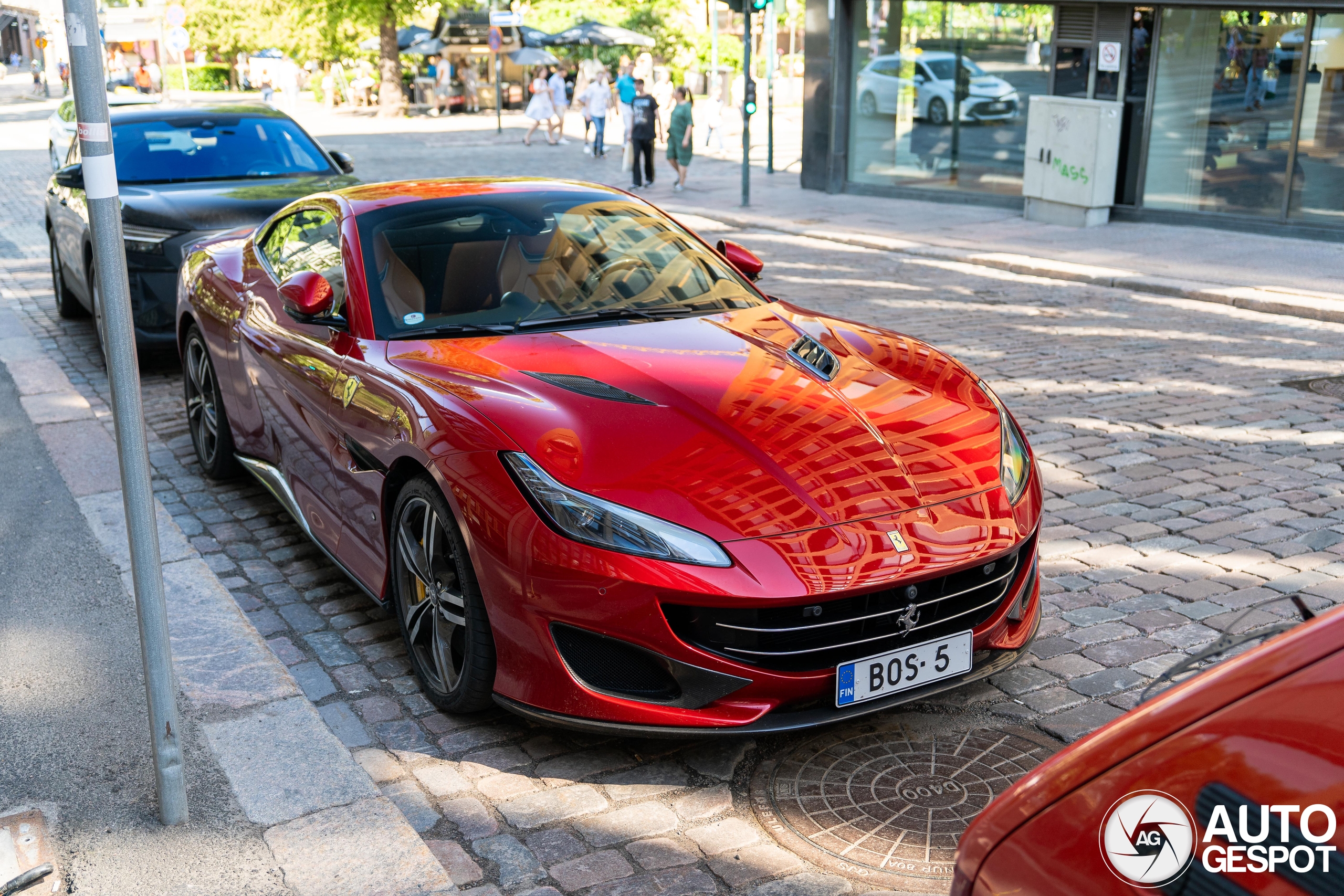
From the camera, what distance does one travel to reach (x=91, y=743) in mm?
3877

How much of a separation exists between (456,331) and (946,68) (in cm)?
1550

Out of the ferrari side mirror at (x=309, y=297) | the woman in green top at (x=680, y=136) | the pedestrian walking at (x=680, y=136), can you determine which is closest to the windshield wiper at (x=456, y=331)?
the ferrari side mirror at (x=309, y=297)

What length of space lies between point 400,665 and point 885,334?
85.0 inches

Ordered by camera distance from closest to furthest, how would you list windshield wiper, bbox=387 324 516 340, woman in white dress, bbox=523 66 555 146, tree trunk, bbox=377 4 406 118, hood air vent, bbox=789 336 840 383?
hood air vent, bbox=789 336 840 383 → windshield wiper, bbox=387 324 516 340 → woman in white dress, bbox=523 66 555 146 → tree trunk, bbox=377 4 406 118

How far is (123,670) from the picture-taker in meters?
4.40

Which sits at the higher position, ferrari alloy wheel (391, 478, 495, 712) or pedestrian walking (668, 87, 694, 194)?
pedestrian walking (668, 87, 694, 194)

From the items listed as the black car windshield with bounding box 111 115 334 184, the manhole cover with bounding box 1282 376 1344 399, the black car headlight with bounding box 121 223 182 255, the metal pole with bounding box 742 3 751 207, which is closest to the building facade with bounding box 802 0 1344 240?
the metal pole with bounding box 742 3 751 207

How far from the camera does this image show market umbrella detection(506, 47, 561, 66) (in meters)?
43.5

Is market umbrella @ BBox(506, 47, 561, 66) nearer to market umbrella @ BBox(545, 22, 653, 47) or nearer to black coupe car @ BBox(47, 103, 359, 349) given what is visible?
market umbrella @ BBox(545, 22, 653, 47)

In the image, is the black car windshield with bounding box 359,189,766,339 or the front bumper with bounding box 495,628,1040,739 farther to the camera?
the black car windshield with bounding box 359,189,766,339

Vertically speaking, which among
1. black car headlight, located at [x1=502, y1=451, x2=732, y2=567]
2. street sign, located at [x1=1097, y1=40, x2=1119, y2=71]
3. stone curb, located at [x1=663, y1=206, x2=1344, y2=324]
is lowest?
stone curb, located at [x1=663, y1=206, x2=1344, y2=324]

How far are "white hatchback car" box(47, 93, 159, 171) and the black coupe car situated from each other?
192 centimetres

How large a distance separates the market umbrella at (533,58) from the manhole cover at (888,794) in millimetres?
41543

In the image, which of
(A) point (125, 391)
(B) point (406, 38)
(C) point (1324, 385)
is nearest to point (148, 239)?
(A) point (125, 391)
